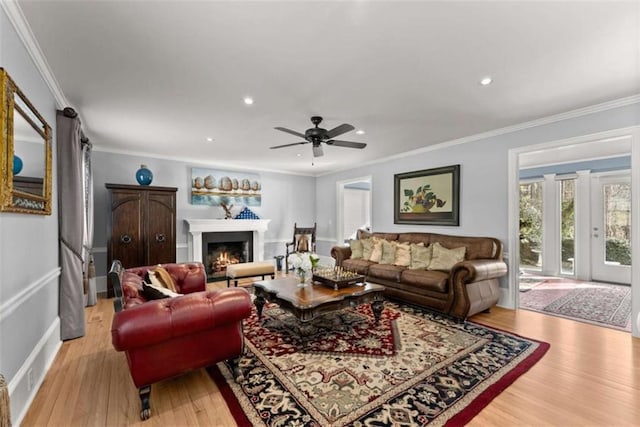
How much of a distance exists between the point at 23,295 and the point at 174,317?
1.16 meters

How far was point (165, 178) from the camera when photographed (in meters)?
5.82

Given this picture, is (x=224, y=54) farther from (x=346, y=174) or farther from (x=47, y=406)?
(x=346, y=174)

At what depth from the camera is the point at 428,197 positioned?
5.20 meters

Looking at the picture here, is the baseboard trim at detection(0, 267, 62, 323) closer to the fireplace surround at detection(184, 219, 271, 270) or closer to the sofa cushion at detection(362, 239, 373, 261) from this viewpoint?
the fireplace surround at detection(184, 219, 271, 270)

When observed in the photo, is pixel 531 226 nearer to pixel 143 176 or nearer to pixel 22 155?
pixel 143 176

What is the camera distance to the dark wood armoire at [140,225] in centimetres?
469

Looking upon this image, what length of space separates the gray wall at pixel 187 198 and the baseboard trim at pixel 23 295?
2.76 m

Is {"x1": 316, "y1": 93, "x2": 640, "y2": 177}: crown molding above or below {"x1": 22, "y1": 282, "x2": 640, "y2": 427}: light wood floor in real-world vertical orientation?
above

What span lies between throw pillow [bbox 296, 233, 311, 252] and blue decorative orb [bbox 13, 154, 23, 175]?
526 cm

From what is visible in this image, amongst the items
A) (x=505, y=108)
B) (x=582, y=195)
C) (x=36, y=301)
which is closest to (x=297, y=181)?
(x=505, y=108)

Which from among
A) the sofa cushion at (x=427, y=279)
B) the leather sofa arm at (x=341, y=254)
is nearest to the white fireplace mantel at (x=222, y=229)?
the leather sofa arm at (x=341, y=254)

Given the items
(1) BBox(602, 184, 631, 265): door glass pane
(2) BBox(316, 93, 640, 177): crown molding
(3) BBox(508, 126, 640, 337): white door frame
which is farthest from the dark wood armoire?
(1) BBox(602, 184, 631, 265): door glass pane

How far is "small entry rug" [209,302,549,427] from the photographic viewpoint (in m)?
1.91

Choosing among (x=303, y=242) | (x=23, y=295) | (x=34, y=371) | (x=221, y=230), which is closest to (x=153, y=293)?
(x=23, y=295)
